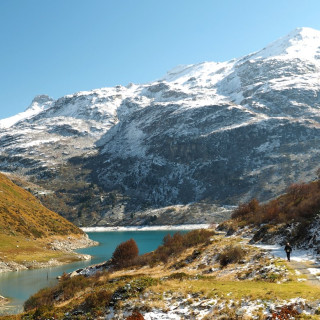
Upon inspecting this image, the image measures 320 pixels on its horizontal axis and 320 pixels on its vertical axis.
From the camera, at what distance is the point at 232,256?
127ft

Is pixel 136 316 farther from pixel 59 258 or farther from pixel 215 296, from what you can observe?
pixel 59 258

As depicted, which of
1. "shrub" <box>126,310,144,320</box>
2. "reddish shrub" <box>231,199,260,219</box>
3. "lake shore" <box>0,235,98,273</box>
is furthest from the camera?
"lake shore" <box>0,235,98,273</box>

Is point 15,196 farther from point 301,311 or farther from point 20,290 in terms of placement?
point 301,311

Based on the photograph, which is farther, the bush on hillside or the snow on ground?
the bush on hillside

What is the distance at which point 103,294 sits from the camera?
84.4 feet

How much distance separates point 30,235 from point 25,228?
12.2 feet

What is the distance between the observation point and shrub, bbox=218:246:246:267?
38094 mm

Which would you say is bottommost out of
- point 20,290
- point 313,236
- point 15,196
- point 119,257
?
point 20,290

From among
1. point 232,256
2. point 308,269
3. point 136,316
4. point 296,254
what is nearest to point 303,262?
point 308,269

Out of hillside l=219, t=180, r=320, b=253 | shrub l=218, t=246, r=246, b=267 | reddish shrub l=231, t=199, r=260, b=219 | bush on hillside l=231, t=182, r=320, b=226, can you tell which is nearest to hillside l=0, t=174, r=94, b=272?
reddish shrub l=231, t=199, r=260, b=219

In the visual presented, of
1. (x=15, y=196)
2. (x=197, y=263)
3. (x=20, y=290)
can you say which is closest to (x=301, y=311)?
(x=197, y=263)

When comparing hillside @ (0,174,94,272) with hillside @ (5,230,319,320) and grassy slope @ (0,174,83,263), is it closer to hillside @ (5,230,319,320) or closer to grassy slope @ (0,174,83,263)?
grassy slope @ (0,174,83,263)

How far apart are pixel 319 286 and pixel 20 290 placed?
5970cm

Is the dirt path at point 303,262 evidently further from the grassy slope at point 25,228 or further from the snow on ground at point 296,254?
the grassy slope at point 25,228
